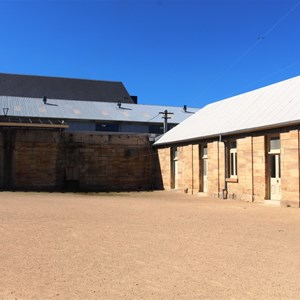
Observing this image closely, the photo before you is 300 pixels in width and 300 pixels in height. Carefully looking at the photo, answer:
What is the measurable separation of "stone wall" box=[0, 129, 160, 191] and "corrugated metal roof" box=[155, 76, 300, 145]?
277 centimetres

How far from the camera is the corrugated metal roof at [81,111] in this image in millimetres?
37656

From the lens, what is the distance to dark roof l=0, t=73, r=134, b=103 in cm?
5162

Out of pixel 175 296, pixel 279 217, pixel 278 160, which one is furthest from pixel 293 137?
pixel 175 296

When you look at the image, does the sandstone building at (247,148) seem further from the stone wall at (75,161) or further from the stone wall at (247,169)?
the stone wall at (75,161)

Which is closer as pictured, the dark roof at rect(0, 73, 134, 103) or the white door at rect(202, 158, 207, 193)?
the white door at rect(202, 158, 207, 193)

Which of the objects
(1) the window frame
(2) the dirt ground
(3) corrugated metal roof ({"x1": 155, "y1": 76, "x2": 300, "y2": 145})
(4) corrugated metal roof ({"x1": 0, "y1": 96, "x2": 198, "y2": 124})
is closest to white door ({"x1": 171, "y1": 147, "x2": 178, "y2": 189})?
(3) corrugated metal roof ({"x1": 155, "y1": 76, "x2": 300, "y2": 145})

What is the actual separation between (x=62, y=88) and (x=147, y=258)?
49628mm

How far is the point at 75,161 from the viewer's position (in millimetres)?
27453

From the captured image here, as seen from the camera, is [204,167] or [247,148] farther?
[204,167]

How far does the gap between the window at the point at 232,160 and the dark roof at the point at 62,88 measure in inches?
1417

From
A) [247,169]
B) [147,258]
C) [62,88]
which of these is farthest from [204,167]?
[62,88]

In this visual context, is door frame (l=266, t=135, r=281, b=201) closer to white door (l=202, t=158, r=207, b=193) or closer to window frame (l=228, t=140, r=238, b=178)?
window frame (l=228, t=140, r=238, b=178)

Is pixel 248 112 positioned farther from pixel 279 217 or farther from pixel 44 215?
pixel 44 215

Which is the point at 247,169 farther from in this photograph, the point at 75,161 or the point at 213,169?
the point at 75,161
